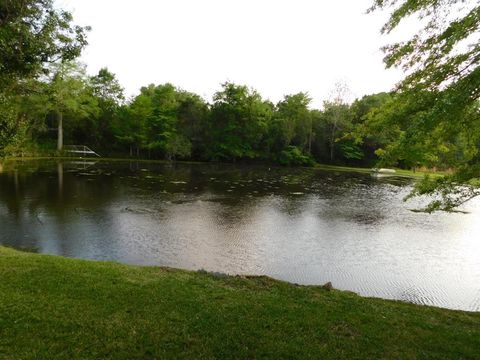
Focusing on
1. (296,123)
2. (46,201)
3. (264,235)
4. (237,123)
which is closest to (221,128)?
(237,123)

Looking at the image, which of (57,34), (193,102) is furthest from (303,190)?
(193,102)

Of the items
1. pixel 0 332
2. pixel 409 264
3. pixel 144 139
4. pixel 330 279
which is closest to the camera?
pixel 0 332

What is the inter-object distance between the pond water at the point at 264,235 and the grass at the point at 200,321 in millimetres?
2779

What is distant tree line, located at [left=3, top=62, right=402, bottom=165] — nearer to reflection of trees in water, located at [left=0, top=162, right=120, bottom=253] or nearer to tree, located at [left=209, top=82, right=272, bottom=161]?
tree, located at [left=209, top=82, right=272, bottom=161]

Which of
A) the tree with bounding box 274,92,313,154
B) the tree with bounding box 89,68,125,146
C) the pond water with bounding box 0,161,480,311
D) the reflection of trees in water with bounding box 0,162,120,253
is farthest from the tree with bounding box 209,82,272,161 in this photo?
the pond water with bounding box 0,161,480,311

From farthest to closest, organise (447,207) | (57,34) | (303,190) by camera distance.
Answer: (303,190)
(57,34)
(447,207)

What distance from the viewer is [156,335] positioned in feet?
15.6

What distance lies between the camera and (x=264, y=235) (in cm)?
1355

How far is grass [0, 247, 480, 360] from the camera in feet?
14.7

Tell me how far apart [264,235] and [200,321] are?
27.9 feet

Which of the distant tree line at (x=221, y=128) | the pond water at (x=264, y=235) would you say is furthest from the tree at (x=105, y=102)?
the pond water at (x=264, y=235)

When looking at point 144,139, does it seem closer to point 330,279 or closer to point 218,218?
point 218,218

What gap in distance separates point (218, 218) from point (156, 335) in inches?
432

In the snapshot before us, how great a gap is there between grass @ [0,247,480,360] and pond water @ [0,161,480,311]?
9.12ft
